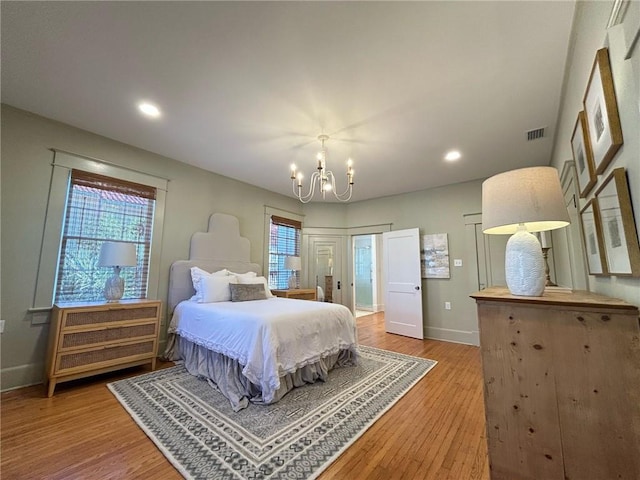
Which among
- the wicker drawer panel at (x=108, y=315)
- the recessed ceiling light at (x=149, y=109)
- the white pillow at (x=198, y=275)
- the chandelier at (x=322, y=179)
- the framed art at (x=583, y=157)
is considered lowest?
the wicker drawer panel at (x=108, y=315)

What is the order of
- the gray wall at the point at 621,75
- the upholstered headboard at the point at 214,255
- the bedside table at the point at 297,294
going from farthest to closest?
1. the bedside table at the point at 297,294
2. the upholstered headboard at the point at 214,255
3. the gray wall at the point at 621,75

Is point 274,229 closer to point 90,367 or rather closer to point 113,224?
point 113,224

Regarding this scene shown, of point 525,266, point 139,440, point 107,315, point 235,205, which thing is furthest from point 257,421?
point 235,205

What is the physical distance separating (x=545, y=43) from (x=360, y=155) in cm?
204

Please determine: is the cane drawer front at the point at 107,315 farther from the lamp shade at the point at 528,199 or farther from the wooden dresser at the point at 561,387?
the lamp shade at the point at 528,199

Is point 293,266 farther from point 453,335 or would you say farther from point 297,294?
point 453,335

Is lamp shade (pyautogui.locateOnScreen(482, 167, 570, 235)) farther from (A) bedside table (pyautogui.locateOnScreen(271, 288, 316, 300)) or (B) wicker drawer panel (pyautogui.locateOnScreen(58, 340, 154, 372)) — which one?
(A) bedside table (pyautogui.locateOnScreen(271, 288, 316, 300))

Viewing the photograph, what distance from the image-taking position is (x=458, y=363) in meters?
3.41

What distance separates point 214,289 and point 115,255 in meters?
1.13

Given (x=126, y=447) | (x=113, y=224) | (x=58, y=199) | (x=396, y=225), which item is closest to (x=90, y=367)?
(x=126, y=447)

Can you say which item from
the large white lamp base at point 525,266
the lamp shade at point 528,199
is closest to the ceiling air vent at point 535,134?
the lamp shade at point 528,199

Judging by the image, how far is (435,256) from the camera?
15.9 feet

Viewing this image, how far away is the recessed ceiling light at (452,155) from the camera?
3.45 m

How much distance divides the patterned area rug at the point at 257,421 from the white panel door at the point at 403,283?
6.00ft
